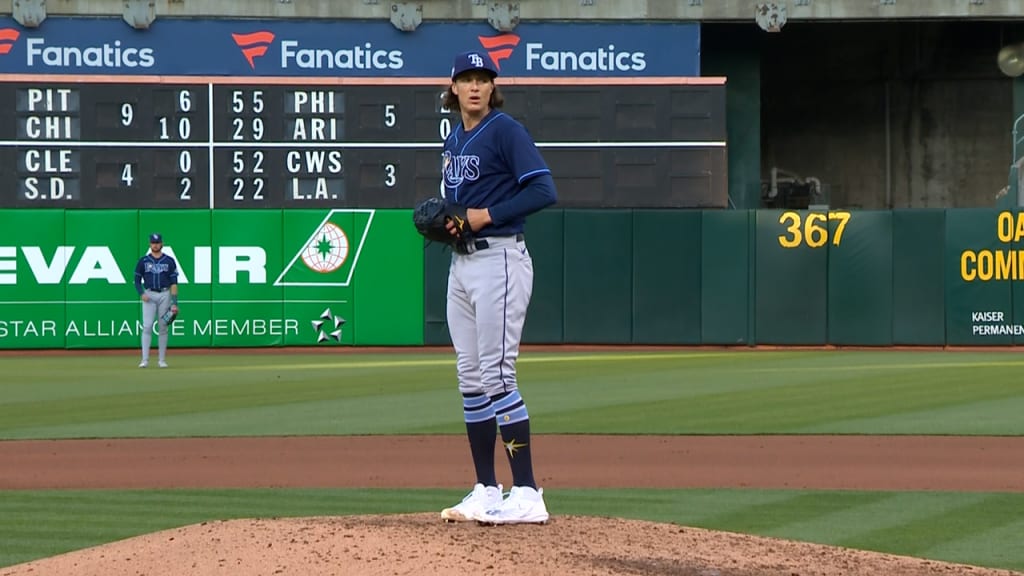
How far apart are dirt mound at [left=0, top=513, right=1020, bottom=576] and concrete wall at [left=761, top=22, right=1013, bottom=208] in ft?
90.2

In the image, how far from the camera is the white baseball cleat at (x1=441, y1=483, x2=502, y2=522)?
5777mm

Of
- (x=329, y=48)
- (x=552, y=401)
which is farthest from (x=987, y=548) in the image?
(x=329, y=48)

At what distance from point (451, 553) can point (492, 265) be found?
1.14 metres

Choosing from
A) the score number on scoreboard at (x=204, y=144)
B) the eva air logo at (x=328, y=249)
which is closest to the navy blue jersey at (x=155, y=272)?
the score number on scoreboard at (x=204, y=144)

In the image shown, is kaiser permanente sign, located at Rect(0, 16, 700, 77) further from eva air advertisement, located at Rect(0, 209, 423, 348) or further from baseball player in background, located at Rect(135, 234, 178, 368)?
baseball player in background, located at Rect(135, 234, 178, 368)

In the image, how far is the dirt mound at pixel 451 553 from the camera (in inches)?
196

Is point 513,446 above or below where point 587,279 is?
below

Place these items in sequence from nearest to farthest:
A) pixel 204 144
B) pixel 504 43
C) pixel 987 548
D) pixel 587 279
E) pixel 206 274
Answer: pixel 987 548 < pixel 204 144 < pixel 206 274 < pixel 587 279 < pixel 504 43

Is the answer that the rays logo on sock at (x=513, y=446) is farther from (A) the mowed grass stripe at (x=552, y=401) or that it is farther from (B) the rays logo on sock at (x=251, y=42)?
(B) the rays logo on sock at (x=251, y=42)

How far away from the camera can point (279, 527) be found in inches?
216

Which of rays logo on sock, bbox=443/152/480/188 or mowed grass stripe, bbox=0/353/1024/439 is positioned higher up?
rays logo on sock, bbox=443/152/480/188

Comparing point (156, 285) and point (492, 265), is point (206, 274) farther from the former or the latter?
point (492, 265)

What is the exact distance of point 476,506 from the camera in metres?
5.84

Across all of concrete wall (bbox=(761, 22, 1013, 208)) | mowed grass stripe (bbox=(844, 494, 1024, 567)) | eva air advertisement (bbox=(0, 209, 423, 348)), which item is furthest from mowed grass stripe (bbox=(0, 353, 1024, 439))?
concrete wall (bbox=(761, 22, 1013, 208))
